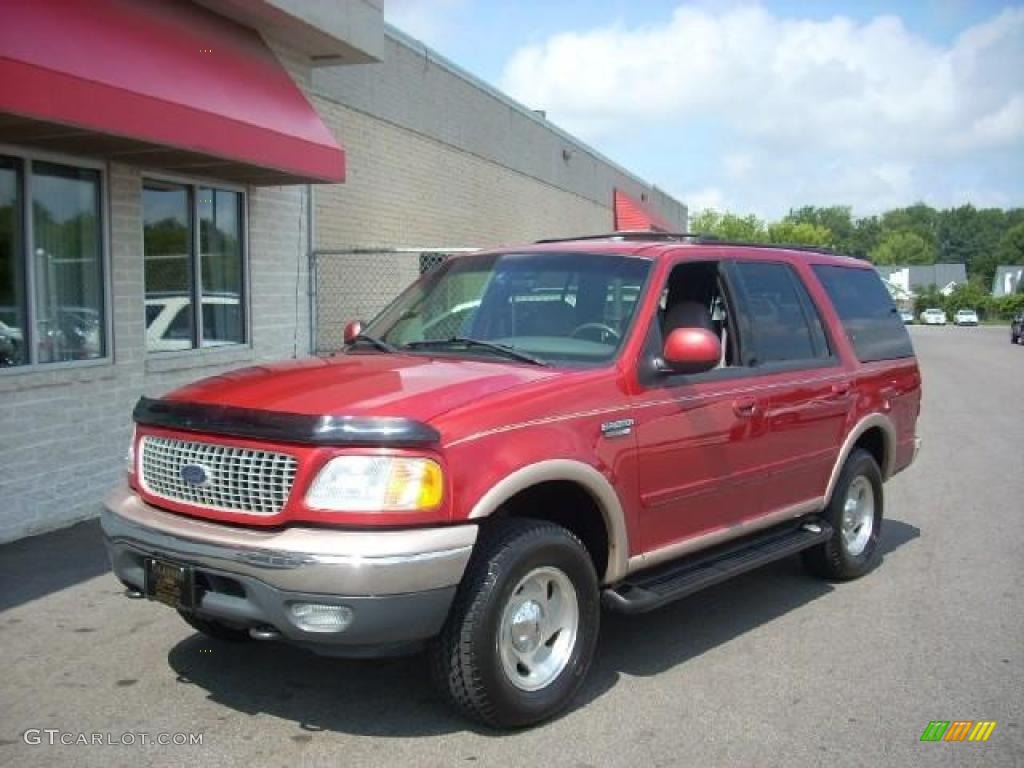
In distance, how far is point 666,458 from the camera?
478 centimetres

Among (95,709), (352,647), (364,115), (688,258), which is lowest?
(95,709)

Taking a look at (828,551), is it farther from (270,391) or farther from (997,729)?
(270,391)

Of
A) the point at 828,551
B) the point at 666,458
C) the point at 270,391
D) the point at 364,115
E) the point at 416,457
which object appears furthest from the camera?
the point at 364,115

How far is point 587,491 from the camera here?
4391mm

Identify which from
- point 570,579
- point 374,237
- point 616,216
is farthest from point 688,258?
point 616,216

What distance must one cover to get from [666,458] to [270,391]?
1794mm

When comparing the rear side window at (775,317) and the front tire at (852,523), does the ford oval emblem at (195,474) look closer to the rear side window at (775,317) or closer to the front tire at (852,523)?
the rear side window at (775,317)

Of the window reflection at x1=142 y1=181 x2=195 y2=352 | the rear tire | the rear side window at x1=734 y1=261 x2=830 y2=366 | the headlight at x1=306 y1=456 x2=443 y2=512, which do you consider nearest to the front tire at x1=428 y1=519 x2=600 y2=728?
the headlight at x1=306 y1=456 x2=443 y2=512

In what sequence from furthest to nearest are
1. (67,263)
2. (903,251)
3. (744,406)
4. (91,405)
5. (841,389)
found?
1. (903,251)
2. (91,405)
3. (67,263)
4. (841,389)
5. (744,406)

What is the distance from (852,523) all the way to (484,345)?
123 inches

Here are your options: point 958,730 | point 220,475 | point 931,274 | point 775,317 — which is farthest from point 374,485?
point 931,274

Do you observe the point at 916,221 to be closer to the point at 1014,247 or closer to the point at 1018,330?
the point at 1014,247

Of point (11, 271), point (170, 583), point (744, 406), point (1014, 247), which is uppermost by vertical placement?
point (1014, 247)

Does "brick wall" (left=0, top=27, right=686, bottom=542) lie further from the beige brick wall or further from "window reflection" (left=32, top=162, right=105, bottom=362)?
"window reflection" (left=32, top=162, right=105, bottom=362)
